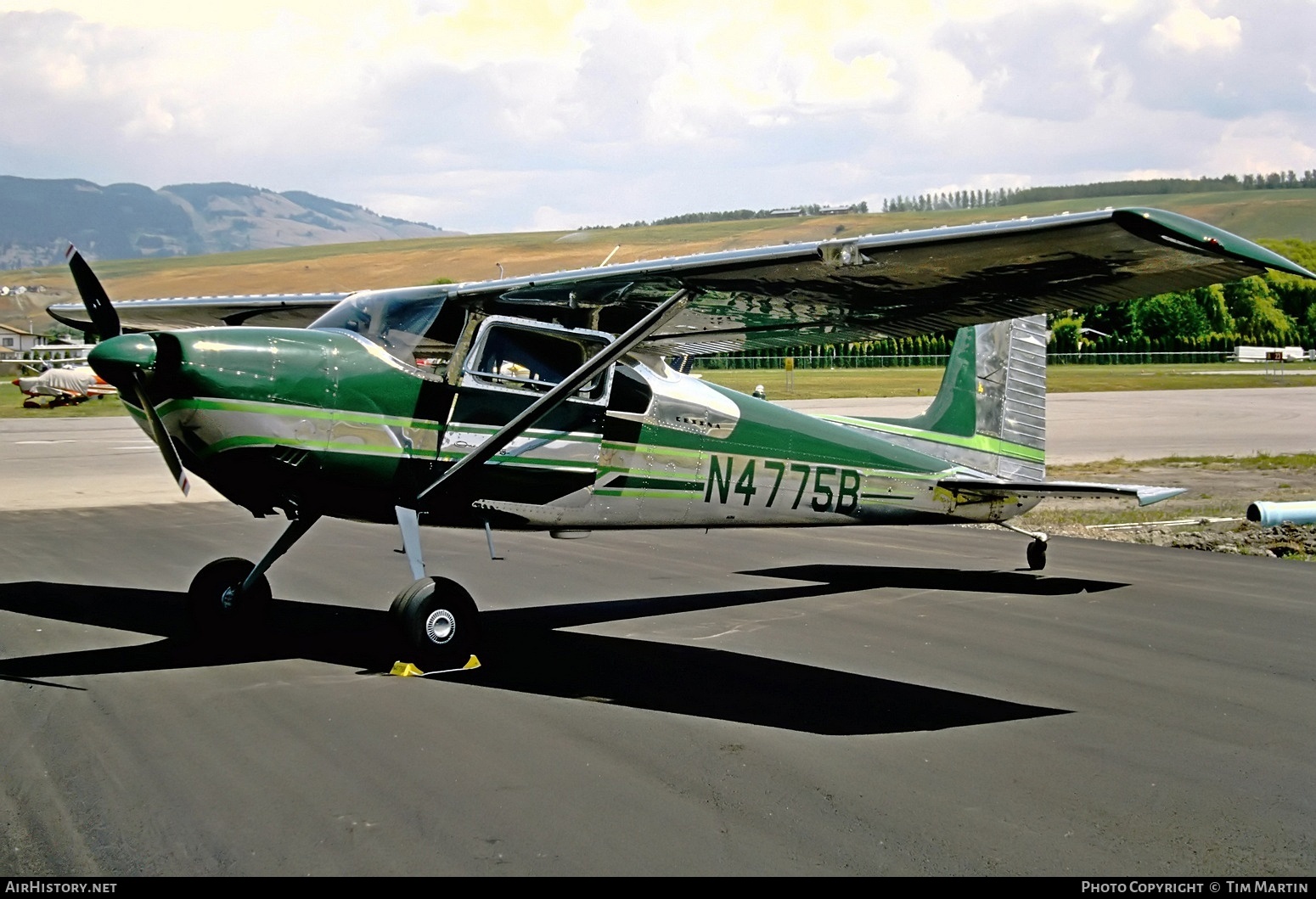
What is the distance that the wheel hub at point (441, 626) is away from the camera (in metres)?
7.30

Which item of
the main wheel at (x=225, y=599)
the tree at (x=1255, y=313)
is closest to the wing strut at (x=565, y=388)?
the main wheel at (x=225, y=599)

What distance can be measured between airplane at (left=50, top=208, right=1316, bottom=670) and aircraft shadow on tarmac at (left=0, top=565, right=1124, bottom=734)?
501mm

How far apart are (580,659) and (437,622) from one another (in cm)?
102

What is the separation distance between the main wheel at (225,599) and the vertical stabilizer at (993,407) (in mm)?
5488

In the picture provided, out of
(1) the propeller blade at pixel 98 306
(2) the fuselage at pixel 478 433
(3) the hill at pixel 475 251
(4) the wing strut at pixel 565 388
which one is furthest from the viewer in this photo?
(3) the hill at pixel 475 251

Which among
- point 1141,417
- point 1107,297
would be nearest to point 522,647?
point 1107,297

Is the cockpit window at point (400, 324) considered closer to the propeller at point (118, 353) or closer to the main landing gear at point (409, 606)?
the main landing gear at point (409, 606)

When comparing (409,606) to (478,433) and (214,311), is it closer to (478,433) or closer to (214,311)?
(478,433)

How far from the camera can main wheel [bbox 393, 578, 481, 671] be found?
725 cm

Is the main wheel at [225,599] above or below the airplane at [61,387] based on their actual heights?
below

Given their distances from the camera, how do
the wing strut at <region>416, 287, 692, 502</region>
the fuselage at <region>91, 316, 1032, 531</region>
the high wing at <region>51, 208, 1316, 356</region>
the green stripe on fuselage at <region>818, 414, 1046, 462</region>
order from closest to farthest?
1. the high wing at <region>51, 208, 1316, 356</region>
2. the fuselage at <region>91, 316, 1032, 531</region>
3. the wing strut at <region>416, 287, 692, 502</region>
4. the green stripe on fuselage at <region>818, 414, 1046, 462</region>

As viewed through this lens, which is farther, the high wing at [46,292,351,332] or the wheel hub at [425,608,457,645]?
the high wing at [46,292,351,332]

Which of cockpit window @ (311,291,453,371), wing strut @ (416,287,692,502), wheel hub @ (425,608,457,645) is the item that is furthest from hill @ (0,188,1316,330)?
wheel hub @ (425,608,457,645)

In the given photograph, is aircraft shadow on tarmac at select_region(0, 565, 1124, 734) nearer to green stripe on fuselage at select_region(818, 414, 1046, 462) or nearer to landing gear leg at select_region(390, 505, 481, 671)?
landing gear leg at select_region(390, 505, 481, 671)
